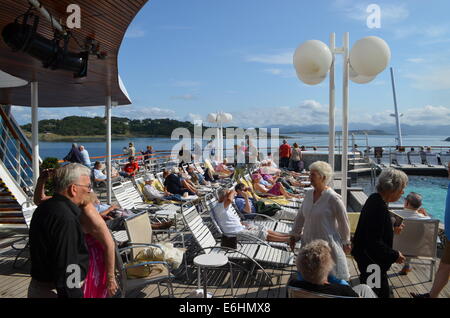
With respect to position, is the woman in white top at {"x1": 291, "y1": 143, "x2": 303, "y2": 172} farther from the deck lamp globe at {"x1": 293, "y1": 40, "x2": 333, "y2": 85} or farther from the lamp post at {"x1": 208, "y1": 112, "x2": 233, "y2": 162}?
the deck lamp globe at {"x1": 293, "y1": 40, "x2": 333, "y2": 85}

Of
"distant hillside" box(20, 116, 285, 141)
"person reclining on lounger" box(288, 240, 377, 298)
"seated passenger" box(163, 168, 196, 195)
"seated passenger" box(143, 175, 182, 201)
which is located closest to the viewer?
"person reclining on lounger" box(288, 240, 377, 298)

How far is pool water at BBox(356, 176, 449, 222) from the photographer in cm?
945

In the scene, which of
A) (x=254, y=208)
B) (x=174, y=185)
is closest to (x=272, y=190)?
(x=254, y=208)

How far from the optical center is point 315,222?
283cm

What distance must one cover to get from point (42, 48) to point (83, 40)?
2.67 feet

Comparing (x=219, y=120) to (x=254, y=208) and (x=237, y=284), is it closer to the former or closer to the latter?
(x=254, y=208)

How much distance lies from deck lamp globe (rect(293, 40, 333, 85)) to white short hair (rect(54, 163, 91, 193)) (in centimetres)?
261

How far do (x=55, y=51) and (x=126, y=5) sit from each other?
3.61ft

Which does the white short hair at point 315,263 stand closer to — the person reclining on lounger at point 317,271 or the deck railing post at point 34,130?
the person reclining on lounger at point 317,271

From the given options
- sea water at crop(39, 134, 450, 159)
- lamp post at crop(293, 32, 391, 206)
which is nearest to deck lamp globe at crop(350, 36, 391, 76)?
lamp post at crop(293, 32, 391, 206)

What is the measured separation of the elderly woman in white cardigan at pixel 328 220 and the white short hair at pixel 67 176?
1.73 metres

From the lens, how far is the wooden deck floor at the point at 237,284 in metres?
3.40
